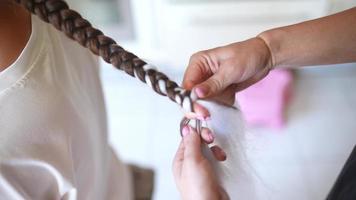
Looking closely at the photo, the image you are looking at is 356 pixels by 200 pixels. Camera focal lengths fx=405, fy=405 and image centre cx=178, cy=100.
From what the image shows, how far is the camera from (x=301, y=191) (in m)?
1.28

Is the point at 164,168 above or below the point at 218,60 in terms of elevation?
below

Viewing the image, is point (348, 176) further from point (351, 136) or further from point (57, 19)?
Result: point (351, 136)

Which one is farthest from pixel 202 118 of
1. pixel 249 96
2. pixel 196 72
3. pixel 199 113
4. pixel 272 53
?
pixel 249 96

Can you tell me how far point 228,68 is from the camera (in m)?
0.60

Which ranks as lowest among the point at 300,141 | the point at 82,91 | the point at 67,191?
the point at 300,141

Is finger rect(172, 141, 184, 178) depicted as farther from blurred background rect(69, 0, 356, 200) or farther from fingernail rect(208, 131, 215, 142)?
blurred background rect(69, 0, 356, 200)

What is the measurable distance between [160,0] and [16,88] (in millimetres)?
912

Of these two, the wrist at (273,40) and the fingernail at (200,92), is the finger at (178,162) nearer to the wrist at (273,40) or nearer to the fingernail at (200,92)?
the fingernail at (200,92)

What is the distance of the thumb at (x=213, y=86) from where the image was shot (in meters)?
0.50

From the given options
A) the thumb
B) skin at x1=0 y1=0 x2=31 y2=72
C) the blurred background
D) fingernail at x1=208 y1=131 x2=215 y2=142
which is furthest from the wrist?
the blurred background

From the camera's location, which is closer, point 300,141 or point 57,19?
point 57,19

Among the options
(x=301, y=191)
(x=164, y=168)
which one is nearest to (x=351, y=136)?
(x=301, y=191)

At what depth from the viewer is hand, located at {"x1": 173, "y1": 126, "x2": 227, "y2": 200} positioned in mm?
490

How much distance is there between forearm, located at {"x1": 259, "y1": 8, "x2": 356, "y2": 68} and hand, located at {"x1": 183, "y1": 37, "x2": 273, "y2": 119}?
21 mm
